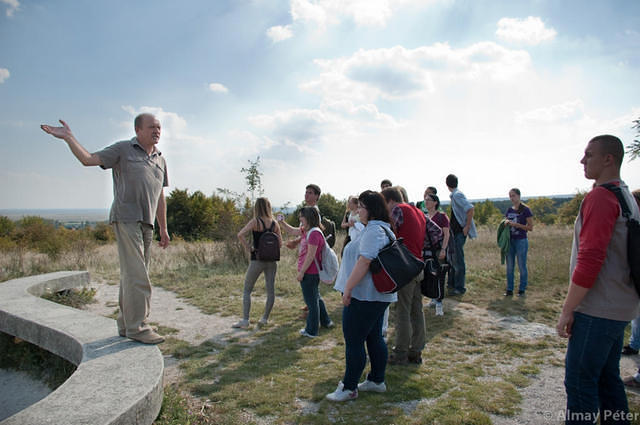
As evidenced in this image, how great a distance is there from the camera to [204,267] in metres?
12.0

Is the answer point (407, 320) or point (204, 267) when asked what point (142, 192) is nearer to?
point (407, 320)

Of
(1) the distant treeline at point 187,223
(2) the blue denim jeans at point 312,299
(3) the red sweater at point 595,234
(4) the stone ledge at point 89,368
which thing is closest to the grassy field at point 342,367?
(2) the blue denim jeans at point 312,299

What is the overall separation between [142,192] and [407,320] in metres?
3.08

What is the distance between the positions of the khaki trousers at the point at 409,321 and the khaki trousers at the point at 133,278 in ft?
8.60

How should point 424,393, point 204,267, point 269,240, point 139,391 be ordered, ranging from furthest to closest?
point 204,267
point 269,240
point 424,393
point 139,391

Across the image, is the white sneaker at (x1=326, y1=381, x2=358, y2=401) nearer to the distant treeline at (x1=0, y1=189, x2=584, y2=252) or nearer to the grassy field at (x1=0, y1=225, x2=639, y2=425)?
the grassy field at (x1=0, y1=225, x2=639, y2=425)

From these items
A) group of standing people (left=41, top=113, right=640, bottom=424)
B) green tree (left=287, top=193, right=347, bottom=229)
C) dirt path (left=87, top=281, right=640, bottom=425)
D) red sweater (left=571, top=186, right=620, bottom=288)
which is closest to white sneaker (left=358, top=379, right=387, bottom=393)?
group of standing people (left=41, top=113, right=640, bottom=424)

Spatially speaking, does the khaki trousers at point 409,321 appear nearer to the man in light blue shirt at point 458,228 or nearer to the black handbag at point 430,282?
the black handbag at point 430,282

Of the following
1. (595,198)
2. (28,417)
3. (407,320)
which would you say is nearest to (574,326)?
(595,198)

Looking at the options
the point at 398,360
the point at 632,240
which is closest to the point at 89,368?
the point at 398,360

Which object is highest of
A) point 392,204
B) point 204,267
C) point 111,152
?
point 111,152

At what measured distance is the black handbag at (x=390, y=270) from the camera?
10.5 feet

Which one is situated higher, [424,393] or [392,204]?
[392,204]

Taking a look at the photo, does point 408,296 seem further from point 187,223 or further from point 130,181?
point 187,223
